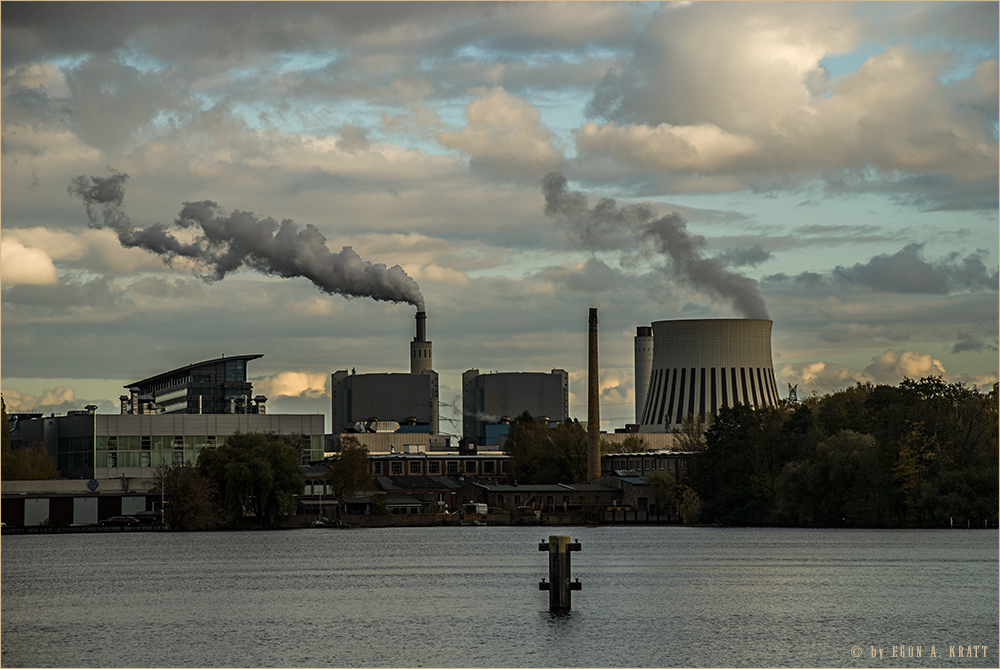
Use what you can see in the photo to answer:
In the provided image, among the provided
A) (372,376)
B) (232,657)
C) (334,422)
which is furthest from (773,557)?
(334,422)

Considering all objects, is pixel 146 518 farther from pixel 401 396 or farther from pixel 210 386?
pixel 401 396

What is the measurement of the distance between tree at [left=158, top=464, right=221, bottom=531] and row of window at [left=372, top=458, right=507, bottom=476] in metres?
44.0

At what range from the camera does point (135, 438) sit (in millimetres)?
103812

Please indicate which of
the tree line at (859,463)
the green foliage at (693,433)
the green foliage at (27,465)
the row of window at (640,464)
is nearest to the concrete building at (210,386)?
the green foliage at (27,465)

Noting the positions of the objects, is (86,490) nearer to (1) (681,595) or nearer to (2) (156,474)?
(2) (156,474)

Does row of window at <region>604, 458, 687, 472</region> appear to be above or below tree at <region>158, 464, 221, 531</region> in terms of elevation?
above

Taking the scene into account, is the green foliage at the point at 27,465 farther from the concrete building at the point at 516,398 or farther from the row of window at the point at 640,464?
the concrete building at the point at 516,398

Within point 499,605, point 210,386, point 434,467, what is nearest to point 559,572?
point 499,605

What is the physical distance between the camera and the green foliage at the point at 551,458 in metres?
113

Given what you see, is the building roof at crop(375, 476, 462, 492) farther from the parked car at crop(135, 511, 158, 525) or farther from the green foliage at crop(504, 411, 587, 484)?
the parked car at crop(135, 511, 158, 525)

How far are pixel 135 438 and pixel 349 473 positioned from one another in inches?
670

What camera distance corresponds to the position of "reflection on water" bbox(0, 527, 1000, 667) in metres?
30.2

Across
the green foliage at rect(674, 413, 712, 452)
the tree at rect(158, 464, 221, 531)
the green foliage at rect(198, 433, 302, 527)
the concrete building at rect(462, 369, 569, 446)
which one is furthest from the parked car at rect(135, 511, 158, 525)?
the concrete building at rect(462, 369, 569, 446)

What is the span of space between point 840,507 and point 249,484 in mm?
32221
